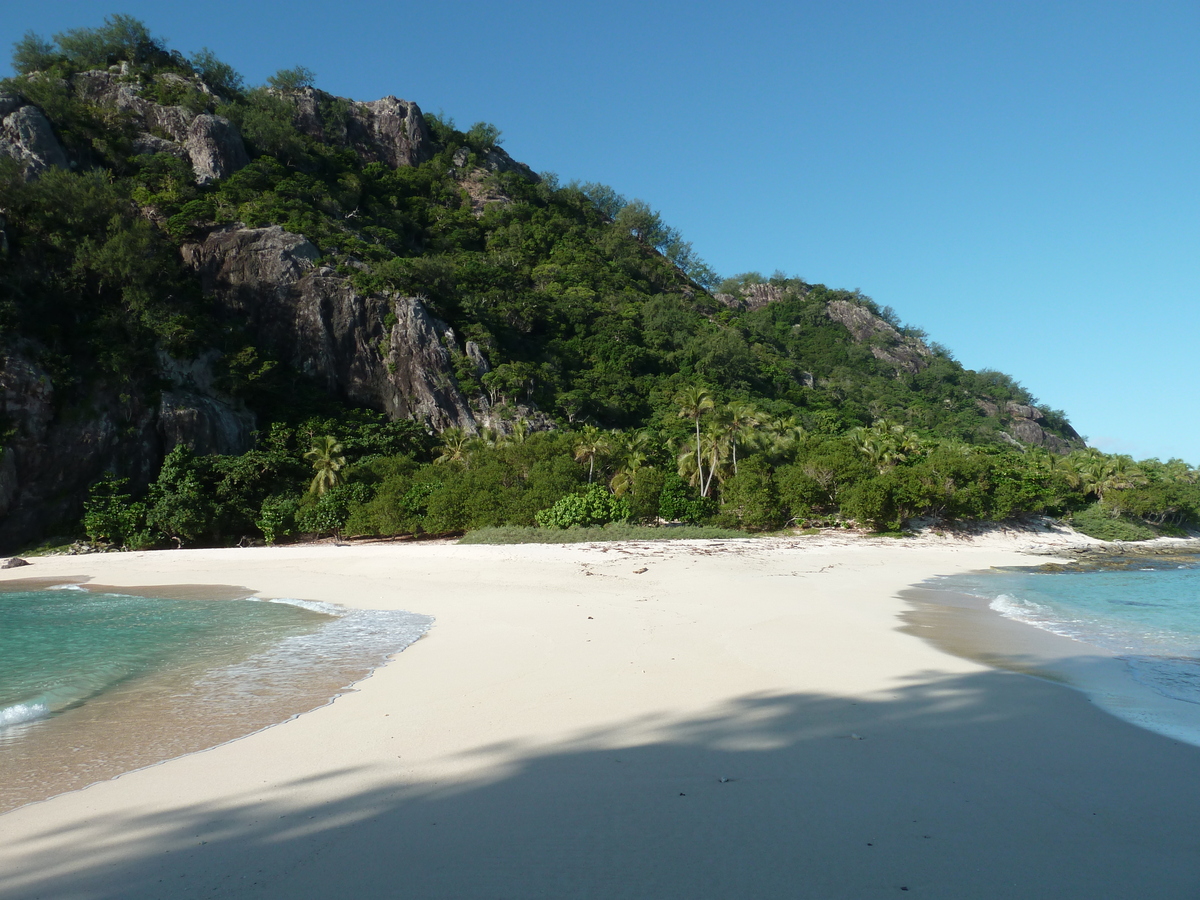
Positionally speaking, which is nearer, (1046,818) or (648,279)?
(1046,818)

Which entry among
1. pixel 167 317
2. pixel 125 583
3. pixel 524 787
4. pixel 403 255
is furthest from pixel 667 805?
pixel 403 255

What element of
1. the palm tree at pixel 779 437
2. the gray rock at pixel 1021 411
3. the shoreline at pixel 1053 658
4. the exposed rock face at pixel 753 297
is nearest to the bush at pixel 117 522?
the palm tree at pixel 779 437

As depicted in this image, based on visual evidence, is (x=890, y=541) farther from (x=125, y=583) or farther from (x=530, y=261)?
(x=530, y=261)

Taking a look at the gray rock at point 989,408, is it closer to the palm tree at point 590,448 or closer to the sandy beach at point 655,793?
the palm tree at point 590,448

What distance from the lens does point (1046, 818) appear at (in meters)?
4.51

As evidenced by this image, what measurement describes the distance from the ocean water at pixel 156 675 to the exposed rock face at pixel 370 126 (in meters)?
87.4

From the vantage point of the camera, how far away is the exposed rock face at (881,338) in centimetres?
10988

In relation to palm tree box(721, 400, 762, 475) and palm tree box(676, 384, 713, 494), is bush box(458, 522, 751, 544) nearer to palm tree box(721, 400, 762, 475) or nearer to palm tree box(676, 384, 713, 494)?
palm tree box(676, 384, 713, 494)

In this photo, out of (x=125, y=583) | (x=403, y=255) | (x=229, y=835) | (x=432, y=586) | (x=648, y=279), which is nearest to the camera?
(x=229, y=835)

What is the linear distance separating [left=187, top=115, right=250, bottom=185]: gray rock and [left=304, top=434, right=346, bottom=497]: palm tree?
39584 millimetres

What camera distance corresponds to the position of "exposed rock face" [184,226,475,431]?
52.9 metres

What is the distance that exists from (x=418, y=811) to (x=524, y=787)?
32.0 inches

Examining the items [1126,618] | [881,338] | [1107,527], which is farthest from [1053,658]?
[881,338]

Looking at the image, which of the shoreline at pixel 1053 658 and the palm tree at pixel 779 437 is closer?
the shoreline at pixel 1053 658
